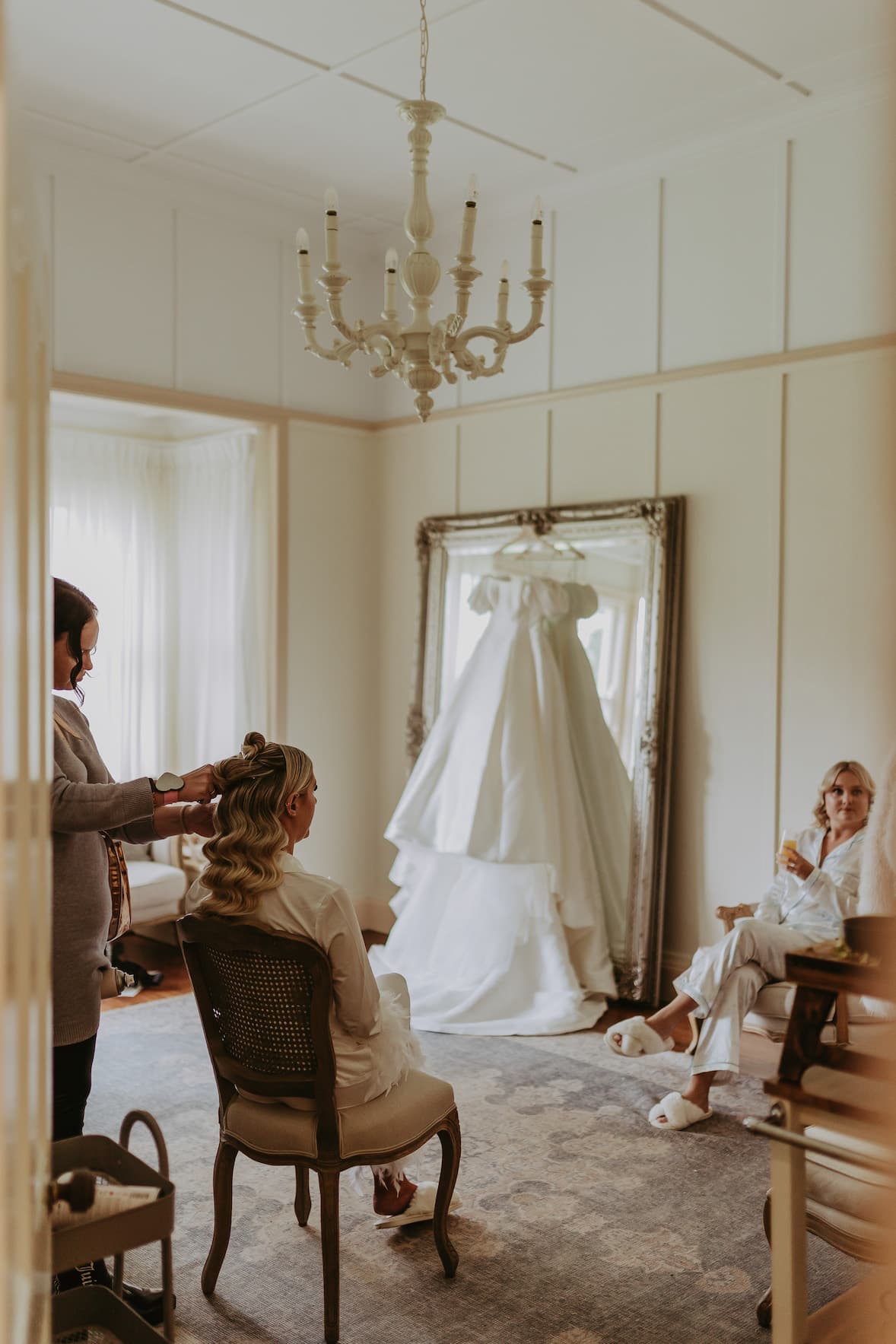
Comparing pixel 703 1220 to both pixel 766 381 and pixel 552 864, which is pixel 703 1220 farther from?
pixel 766 381

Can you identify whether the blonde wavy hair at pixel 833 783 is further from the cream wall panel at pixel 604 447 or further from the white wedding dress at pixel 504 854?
the cream wall panel at pixel 604 447

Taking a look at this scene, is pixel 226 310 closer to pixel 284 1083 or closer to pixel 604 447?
pixel 604 447

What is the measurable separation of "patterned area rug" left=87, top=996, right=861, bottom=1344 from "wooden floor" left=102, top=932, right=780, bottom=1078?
112 mm

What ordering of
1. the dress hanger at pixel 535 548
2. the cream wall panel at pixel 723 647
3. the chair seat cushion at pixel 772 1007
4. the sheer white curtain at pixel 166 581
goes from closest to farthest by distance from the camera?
the chair seat cushion at pixel 772 1007 < the cream wall panel at pixel 723 647 < the dress hanger at pixel 535 548 < the sheer white curtain at pixel 166 581

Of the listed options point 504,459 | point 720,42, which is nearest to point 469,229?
point 720,42

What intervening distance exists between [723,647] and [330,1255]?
2.93m

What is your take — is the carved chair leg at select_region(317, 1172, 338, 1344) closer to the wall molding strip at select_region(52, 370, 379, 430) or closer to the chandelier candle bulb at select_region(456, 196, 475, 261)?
the chandelier candle bulb at select_region(456, 196, 475, 261)

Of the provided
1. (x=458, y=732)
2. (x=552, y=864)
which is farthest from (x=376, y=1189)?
(x=458, y=732)

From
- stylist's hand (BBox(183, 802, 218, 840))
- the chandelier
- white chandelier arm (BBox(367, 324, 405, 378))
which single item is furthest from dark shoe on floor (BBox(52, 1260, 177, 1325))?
white chandelier arm (BBox(367, 324, 405, 378))

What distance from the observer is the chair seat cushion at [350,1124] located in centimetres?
255

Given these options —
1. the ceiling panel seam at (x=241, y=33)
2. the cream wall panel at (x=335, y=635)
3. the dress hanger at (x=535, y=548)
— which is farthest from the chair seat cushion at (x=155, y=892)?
the ceiling panel seam at (x=241, y=33)

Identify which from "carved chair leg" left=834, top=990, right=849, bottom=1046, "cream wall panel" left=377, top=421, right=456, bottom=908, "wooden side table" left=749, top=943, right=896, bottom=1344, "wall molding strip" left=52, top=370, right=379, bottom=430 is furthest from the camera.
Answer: "cream wall panel" left=377, top=421, right=456, bottom=908

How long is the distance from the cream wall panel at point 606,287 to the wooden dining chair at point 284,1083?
3.34 m

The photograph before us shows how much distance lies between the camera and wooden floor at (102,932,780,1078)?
3951mm
